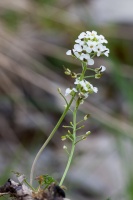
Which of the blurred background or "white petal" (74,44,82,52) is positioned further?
the blurred background

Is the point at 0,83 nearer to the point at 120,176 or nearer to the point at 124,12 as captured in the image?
the point at 120,176

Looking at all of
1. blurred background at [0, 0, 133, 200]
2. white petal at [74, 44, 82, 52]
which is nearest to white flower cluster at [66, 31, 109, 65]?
white petal at [74, 44, 82, 52]

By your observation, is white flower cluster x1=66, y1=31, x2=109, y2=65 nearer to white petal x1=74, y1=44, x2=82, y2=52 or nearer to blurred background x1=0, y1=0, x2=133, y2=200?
white petal x1=74, y1=44, x2=82, y2=52

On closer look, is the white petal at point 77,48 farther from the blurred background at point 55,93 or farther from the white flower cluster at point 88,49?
the blurred background at point 55,93

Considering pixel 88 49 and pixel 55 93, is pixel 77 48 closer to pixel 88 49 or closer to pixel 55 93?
pixel 88 49

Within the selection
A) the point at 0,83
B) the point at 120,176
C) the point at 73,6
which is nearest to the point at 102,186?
the point at 120,176

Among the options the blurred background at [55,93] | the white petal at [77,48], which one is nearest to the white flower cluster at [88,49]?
the white petal at [77,48]

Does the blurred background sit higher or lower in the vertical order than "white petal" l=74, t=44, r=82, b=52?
higher
